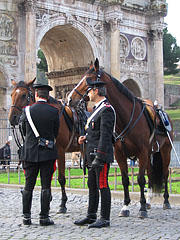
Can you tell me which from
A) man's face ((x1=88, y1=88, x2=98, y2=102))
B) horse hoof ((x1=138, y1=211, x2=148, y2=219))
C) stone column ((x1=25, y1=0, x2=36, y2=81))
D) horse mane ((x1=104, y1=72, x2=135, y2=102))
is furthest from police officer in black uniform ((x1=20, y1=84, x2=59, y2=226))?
stone column ((x1=25, y1=0, x2=36, y2=81))

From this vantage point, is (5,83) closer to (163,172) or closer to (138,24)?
(138,24)

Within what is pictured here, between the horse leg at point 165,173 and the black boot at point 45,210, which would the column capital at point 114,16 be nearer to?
the horse leg at point 165,173

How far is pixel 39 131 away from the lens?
23.8 feet

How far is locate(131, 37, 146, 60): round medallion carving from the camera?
3050 centimetres

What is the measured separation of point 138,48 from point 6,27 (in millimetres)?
9577

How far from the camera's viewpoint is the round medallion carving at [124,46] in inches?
1165

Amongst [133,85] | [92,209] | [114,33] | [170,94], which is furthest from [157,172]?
[170,94]

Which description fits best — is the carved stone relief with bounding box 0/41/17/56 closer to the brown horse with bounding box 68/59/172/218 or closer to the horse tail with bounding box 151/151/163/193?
the horse tail with bounding box 151/151/163/193

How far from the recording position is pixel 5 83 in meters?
24.5

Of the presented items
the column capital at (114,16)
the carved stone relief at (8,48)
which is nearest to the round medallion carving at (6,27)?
the carved stone relief at (8,48)

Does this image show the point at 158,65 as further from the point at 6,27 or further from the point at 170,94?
the point at 170,94

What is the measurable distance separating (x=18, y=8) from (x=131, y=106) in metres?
17.7

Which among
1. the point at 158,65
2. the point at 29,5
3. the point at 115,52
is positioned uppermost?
the point at 29,5

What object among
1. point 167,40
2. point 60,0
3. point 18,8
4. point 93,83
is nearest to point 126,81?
point 60,0
